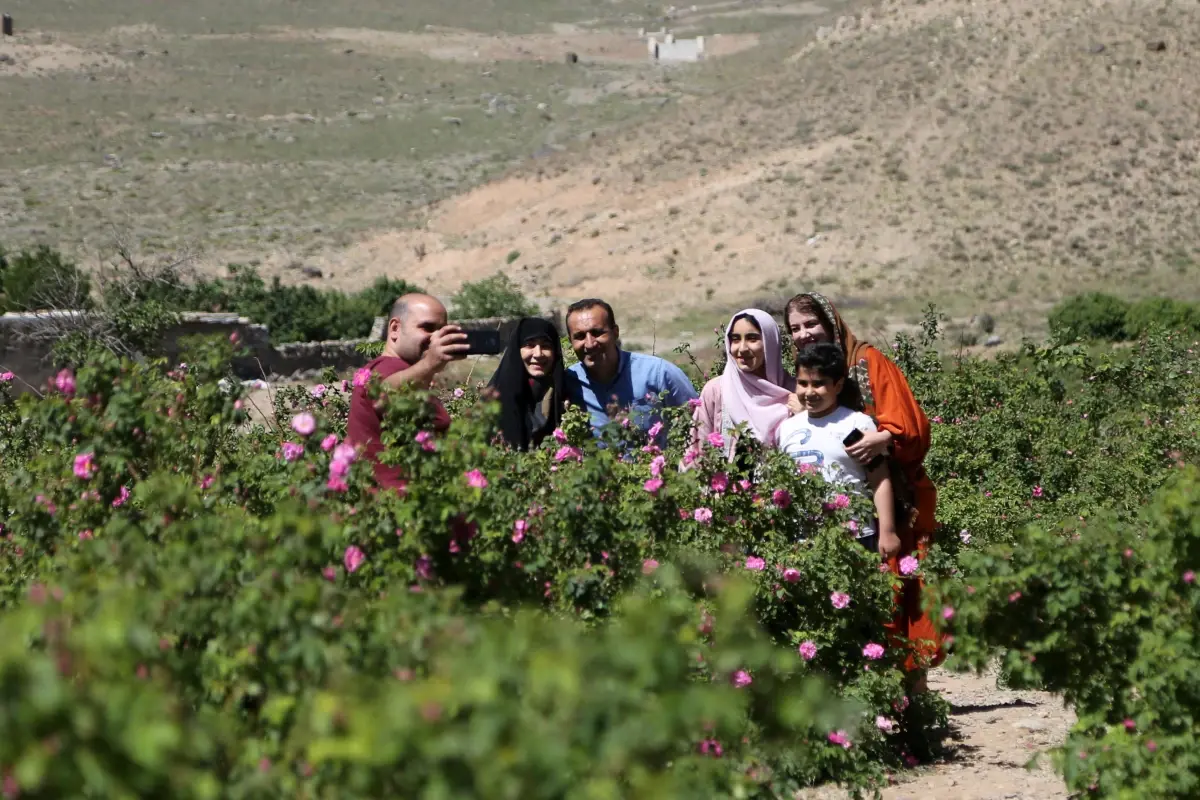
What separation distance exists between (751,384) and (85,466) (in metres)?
2.04

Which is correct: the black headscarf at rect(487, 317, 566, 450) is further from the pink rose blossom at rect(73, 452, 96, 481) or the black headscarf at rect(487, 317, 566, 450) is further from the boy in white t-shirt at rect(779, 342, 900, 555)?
the pink rose blossom at rect(73, 452, 96, 481)

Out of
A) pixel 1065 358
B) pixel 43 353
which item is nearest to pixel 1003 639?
pixel 1065 358

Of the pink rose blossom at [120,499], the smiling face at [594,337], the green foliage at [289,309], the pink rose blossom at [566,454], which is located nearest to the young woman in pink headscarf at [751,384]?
the smiling face at [594,337]

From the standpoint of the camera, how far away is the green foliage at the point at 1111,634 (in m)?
2.79

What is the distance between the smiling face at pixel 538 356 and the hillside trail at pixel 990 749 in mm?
1495

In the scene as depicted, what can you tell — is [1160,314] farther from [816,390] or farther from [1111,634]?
[1111,634]

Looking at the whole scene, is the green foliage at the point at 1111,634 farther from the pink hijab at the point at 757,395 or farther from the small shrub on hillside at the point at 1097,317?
the small shrub on hillside at the point at 1097,317

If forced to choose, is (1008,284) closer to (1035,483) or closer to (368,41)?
(1035,483)

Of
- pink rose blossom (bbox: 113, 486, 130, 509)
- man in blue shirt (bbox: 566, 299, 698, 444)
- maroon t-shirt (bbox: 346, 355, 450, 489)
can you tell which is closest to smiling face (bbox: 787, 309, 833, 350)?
man in blue shirt (bbox: 566, 299, 698, 444)

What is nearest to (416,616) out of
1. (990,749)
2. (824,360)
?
(824,360)

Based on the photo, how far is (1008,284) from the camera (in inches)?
A: 918

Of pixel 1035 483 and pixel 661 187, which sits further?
pixel 661 187

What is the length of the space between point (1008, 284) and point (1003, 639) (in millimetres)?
21203

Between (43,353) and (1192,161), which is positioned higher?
(1192,161)
